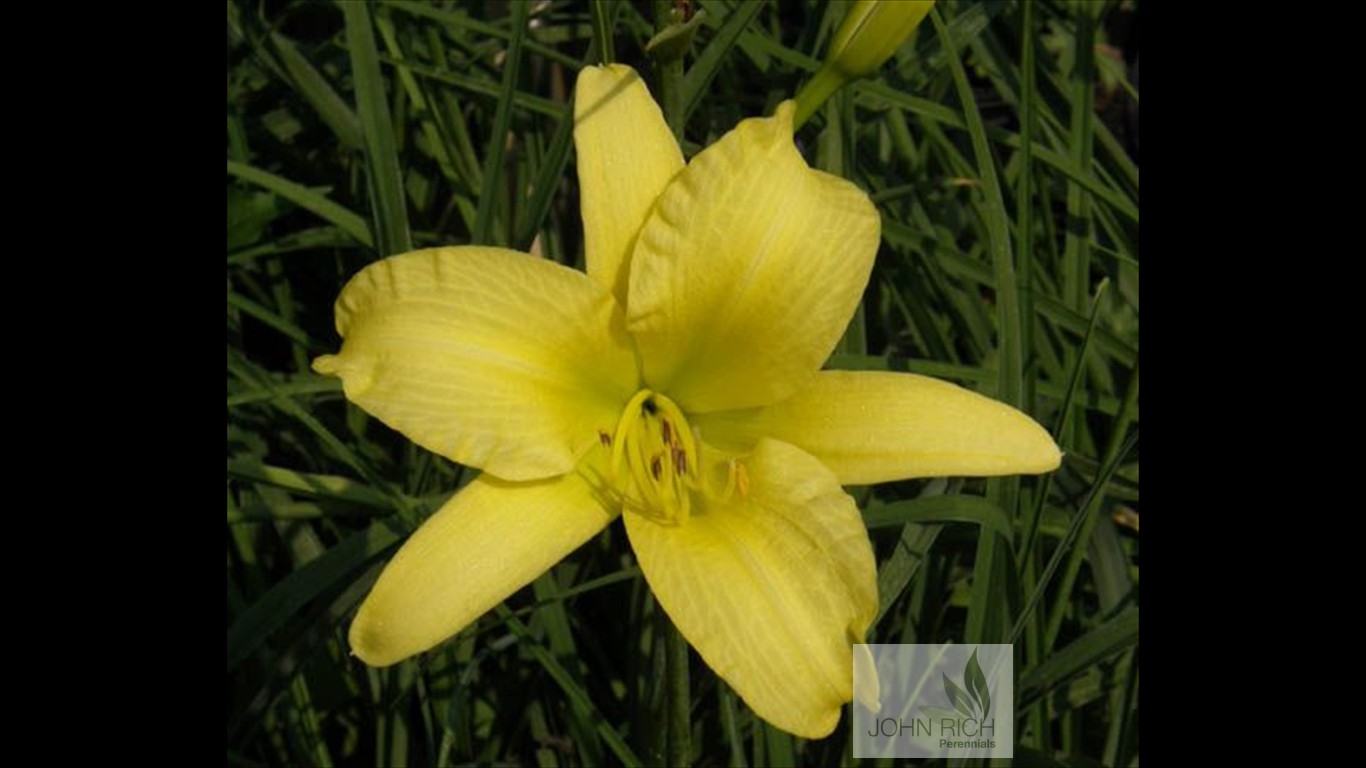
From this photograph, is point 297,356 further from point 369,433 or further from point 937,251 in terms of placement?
point 937,251

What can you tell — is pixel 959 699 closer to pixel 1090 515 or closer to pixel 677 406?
pixel 1090 515

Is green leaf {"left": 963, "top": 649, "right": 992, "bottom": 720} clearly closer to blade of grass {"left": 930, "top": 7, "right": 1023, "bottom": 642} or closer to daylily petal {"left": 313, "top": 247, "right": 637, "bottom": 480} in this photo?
blade of grass {"left": 930, "top": 7, "right": 1023, "bottom": 642}

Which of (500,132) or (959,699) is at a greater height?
(500,132)

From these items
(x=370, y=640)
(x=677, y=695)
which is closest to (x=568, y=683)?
(x=677, y=695)

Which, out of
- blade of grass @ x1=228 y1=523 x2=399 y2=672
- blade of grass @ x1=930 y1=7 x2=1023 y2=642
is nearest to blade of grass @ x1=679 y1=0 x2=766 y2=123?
blade of grass @ x1=930 y1=7 x2=1023 y2=642

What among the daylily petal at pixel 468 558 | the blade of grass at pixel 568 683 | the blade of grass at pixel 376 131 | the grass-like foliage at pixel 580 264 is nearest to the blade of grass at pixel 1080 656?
the grass-like foliage at pixel 580 264

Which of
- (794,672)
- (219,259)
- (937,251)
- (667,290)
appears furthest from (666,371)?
(937,251)
